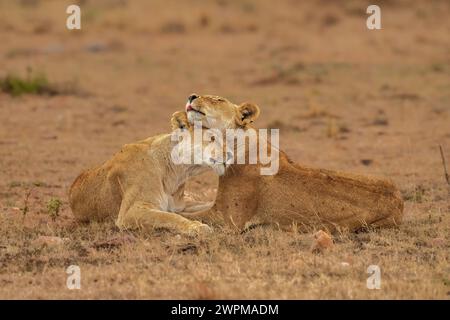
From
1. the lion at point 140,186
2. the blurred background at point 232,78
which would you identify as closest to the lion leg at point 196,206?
the lion at point 140,186

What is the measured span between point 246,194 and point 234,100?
8.15 metres

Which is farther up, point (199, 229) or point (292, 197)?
point (292, 197)

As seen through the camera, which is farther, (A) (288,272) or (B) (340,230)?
(B) (340,230)

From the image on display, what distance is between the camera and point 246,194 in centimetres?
736

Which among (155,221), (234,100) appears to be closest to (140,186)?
(155,221)

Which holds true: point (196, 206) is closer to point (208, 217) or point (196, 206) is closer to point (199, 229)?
point (208, 217)

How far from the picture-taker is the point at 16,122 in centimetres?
1328

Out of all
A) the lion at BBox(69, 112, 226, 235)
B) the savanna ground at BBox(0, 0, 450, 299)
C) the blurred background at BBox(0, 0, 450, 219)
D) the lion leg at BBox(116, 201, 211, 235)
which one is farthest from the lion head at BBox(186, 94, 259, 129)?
the blurred background at BBox(0, 0, 450, 219)

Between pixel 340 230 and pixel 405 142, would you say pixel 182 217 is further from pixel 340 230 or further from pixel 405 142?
pixel 405 142

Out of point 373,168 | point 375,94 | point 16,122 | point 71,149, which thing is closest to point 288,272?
point 373,168

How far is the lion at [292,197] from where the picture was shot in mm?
7258

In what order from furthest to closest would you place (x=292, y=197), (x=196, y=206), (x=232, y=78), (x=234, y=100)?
(x=232, y=78) < (x=234, y=100) < (x=196, y=206) < (x=292, y=197)

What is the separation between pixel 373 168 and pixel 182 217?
4193mm

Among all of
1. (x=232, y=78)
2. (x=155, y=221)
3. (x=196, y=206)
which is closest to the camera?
(x=155, y=221)
